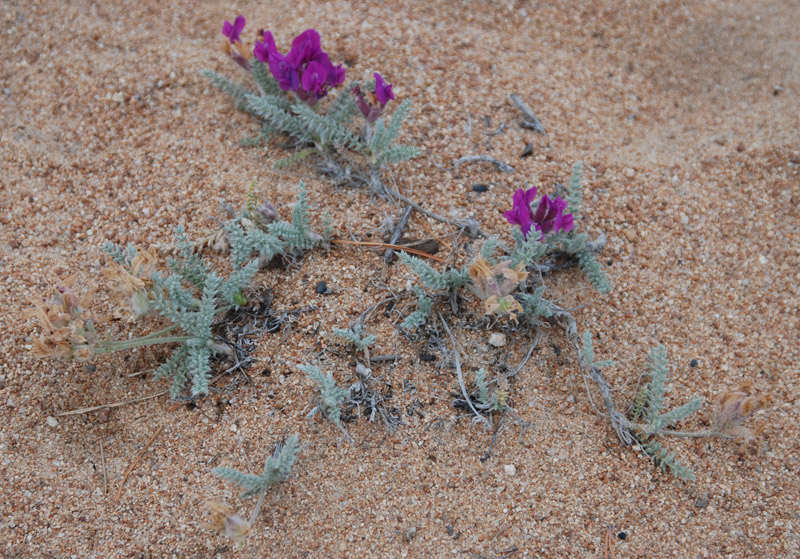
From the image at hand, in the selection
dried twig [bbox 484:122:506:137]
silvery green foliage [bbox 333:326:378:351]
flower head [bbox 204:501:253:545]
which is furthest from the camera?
dried twig [bbox 484:122:506:137]

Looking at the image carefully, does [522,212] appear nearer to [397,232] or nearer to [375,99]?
[397,232]

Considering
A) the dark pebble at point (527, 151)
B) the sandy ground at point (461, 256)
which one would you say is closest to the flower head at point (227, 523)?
the sandy ground at point (461, 256)

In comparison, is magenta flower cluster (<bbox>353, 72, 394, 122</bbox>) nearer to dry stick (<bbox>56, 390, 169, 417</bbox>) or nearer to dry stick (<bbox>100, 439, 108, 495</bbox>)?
dry stick (<bbox>56, 390, 169, 417</bbox>)

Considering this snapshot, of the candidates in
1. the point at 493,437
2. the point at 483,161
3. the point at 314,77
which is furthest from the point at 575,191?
the point at 314,77

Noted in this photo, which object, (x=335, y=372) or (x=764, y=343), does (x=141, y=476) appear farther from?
(x=764, y=343)

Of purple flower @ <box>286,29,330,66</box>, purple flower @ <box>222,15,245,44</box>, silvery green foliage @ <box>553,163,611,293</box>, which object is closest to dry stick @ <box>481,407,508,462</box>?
silvery green foliage @ <box>553,163,611,293</box>

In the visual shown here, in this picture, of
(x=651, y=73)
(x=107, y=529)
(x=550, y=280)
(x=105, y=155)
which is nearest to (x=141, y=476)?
(x=107, y=529)
